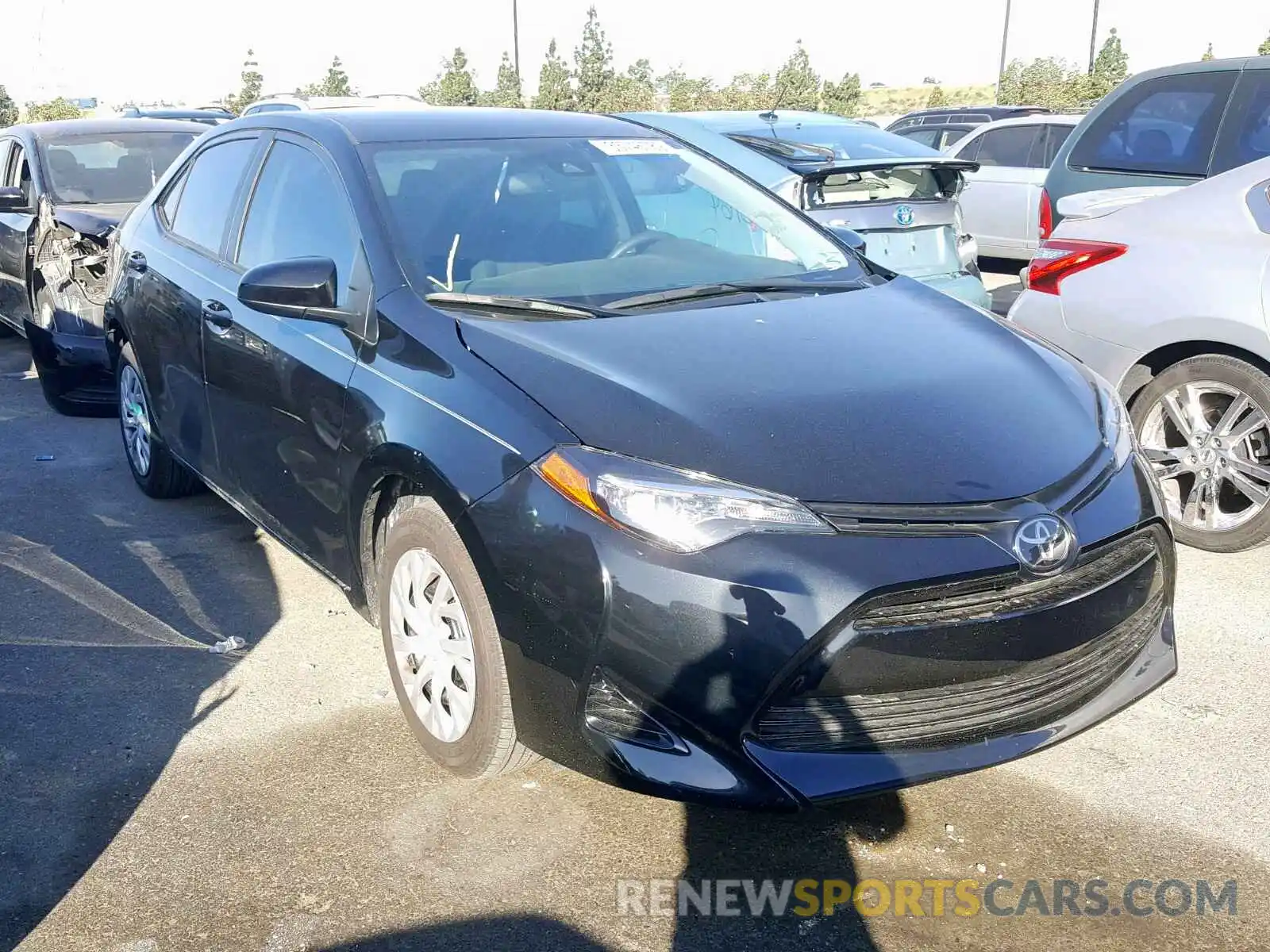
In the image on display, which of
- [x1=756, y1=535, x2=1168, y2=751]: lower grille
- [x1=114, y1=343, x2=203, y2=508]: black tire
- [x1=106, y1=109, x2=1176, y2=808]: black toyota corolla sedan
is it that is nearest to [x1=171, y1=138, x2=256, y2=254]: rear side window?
[x1=106, y1=109, x2=1176, y2=808]: black toyota corolla sedan

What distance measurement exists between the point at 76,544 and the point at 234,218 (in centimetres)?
162

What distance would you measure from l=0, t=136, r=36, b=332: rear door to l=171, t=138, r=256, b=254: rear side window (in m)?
3.06

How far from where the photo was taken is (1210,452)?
4.61 meters

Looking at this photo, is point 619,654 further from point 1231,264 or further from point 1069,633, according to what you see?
point 1231,264

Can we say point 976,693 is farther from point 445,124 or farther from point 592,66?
point 592,66

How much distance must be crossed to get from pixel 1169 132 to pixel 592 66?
4158cm

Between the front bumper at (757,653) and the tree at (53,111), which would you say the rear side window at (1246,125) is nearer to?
the front bumper at (757,653)

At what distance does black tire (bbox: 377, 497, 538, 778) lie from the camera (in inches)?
112

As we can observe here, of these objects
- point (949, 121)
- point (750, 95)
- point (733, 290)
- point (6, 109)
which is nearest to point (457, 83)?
point (750, 95)

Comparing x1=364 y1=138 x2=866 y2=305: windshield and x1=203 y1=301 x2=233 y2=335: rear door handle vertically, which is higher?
x1=364 y1=138 x2=866 y2=305: windshield

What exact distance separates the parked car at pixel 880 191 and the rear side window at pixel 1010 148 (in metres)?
5.60

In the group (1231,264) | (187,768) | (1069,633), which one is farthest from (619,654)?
(1231,264)

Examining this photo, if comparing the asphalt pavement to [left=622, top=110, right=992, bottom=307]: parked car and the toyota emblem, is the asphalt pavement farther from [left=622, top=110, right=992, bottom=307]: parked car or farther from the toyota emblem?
[left=622, top=110, right=992, bottom=307]: parked car

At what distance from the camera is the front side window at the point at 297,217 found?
11.9ft
